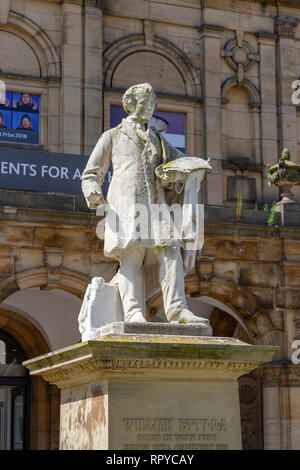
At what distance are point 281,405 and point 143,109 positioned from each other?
11753 mm

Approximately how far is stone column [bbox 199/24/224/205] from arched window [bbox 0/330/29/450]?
5.77 meters

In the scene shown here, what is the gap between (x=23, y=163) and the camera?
1997cm

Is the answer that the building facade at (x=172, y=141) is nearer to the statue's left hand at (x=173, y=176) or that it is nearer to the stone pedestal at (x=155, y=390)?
the statue's left hand at (x=173, y=176)

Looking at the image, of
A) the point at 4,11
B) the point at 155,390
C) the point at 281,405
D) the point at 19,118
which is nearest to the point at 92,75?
the point at 19,118

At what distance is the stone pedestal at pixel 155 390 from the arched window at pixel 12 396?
545 inches

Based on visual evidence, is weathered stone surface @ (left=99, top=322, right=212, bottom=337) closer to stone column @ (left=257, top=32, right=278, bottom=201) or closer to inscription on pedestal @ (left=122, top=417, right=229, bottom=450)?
inscription on pedestal @ (left=122, top=417, right=229, bottom=450)

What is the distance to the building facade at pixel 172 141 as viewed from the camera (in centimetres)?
1964

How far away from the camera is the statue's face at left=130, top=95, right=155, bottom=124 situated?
32.2ft

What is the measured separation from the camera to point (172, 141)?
24172mm

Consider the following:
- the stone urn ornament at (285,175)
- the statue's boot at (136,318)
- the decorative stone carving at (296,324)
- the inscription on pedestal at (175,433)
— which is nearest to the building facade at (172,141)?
the decorative stone carving at (296,324)

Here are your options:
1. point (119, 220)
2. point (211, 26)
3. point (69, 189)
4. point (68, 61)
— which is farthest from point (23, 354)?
point (119, 220)

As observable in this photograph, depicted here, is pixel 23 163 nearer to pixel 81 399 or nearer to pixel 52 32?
pixel 52 32

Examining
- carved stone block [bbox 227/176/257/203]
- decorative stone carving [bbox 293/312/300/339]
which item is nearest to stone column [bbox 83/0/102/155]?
carved stone block [bbox 227/176/257/203]

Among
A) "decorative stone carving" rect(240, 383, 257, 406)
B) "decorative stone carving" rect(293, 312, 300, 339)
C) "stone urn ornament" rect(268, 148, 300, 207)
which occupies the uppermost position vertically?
"stone urn ornament" rect(268, 148, 300, 207)
